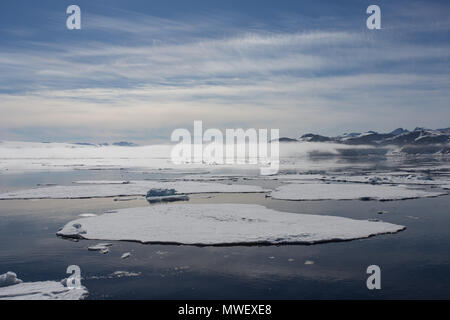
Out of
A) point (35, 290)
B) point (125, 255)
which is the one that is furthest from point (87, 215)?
point (35, 290)

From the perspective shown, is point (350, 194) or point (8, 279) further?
point (350, 194)

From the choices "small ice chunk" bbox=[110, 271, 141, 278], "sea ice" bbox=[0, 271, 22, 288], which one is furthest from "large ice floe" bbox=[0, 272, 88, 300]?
"small ice chunk" bbox=[110, 271, 141, 278]

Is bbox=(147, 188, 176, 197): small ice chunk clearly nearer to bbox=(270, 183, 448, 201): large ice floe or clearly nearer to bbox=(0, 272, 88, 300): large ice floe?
bbox=(270, 183, 448, 201): large ice floe

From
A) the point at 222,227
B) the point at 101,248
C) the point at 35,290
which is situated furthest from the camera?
the point at 222,227

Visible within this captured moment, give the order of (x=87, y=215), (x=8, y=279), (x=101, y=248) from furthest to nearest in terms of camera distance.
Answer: (x=87, y=215), (x=101, y=248), (x=8, y=279)

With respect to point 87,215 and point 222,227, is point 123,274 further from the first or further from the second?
point 87,215

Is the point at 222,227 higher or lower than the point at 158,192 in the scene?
lower

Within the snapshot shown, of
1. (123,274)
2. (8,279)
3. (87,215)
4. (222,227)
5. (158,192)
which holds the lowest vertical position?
(123,274)
